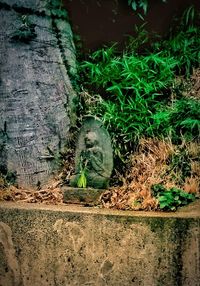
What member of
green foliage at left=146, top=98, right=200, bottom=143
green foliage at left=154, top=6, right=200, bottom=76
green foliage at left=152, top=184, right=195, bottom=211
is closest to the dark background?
green foliage at left=154, top=6, right=200, bottom=76

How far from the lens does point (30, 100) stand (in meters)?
3.98

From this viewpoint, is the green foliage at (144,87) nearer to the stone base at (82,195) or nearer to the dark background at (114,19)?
the dark background at (114,19)

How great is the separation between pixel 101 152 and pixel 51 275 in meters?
1.23

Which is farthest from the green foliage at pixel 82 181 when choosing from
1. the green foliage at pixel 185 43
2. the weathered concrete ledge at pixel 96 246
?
the green foliage at pixel 185 43

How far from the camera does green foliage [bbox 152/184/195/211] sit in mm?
3323

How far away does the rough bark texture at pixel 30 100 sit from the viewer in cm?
395

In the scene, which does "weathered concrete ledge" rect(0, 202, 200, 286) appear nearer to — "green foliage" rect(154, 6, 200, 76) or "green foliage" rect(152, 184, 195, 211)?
"green foliage" rect(152, 184, 195, 211)

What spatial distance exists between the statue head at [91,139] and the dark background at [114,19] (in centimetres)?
192

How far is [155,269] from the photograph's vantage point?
10.5 feet

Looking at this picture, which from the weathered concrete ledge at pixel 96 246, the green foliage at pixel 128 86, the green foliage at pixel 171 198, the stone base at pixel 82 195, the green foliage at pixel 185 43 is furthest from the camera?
the green foliage at pixel 185 43

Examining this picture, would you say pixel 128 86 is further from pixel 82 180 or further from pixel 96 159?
pixel 82 180

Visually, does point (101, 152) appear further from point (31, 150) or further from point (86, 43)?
point (86, 43)

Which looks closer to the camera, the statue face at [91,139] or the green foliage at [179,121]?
the statue face at [91,139]

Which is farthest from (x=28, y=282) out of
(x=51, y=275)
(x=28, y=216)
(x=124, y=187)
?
(x=124, y=187)
